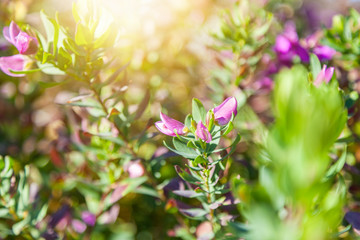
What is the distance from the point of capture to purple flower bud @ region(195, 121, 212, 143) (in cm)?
41

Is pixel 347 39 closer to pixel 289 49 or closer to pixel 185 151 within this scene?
pixel 289 49

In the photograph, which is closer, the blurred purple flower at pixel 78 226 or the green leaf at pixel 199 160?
the green leaf at pixel 199 160

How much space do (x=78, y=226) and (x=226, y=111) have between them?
41cm

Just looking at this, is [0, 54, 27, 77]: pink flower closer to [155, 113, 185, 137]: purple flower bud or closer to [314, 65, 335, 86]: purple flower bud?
[155, 113, 185, 137]: purple flower bud

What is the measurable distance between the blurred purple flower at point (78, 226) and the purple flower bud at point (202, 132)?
1.20 feet

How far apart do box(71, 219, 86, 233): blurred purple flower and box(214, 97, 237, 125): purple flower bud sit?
0.39 meters

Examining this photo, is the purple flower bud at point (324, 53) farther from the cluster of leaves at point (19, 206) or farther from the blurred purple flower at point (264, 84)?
the cluster of leaves at point (19, 206)

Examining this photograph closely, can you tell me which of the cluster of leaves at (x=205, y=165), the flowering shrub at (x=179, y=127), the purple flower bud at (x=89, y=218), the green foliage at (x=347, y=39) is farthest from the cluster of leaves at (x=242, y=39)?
the purple flower bud at (x=89, y=218)

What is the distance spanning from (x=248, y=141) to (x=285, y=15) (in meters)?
0.57

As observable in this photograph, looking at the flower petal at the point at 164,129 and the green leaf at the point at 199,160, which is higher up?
the flower petal at the point at 164,129

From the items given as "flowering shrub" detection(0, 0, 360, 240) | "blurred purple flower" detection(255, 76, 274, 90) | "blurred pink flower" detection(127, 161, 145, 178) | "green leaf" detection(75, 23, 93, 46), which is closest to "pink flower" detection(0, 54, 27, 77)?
"flowering shrub" detection(0, 0, 360, 240)

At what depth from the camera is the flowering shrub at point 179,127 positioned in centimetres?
27

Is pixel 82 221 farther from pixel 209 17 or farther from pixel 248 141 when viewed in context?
pixel 209 17

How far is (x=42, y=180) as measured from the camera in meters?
0.81
